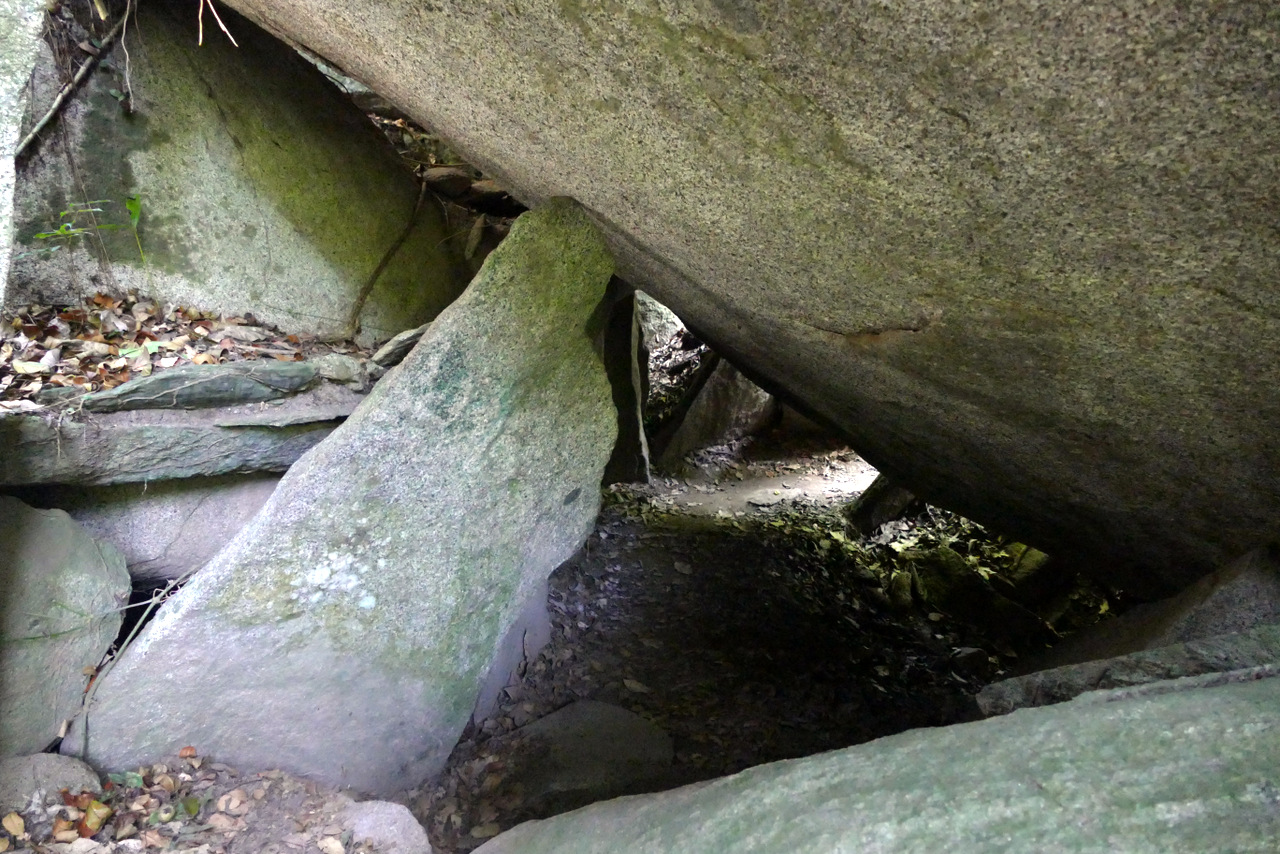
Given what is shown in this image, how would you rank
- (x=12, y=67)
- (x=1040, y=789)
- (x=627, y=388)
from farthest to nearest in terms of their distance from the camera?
1. (x=627, y=388)
2. (x=12, y=67)
3. (x=1040, y=789)

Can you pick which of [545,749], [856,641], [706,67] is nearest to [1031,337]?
[706,67]

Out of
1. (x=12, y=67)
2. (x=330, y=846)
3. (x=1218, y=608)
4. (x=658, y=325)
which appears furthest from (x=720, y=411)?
(x=12, y=67)

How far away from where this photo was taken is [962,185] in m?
1.84

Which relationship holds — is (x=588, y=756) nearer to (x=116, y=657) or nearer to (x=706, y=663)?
(x=706, y=663)

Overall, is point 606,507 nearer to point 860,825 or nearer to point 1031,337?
point 1031,337

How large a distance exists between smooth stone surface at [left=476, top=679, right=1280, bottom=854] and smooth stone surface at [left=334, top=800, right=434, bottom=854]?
4.67ft

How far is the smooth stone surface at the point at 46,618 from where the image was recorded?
2578 mm

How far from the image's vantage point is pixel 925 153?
179 centimetres

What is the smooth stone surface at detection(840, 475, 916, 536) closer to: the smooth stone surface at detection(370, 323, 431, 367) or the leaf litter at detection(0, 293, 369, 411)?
the smooth stone surface at detection(370, 323, 431, 367)

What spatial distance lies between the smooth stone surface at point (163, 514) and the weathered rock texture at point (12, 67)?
5.45 feet

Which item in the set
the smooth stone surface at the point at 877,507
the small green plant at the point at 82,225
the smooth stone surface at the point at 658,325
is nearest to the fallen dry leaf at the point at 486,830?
the small green plant at the point at 82,225

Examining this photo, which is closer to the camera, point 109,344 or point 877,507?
point 109,344

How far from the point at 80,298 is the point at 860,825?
Answer: 3558 mm

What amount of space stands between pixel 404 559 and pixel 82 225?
1974 millimetres
